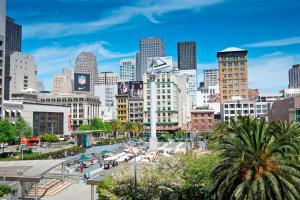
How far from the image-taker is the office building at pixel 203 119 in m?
164

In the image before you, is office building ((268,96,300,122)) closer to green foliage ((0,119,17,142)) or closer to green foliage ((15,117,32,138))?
green foliage ((0,119,17,142))

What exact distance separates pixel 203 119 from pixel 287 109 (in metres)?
73.6

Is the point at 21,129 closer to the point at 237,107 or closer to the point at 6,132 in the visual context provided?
the point at 6,132

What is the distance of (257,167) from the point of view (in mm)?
22766

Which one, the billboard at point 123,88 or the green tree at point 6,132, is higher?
the billboard at point 123,88

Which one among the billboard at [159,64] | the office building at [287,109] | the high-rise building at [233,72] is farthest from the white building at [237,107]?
the office building at [287,109]

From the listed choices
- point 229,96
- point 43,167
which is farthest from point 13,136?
point 229,96

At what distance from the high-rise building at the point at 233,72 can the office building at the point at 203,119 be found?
12903mm

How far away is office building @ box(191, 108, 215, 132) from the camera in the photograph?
164 meters

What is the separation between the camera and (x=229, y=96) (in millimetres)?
172750

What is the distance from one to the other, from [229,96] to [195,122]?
75.0 feet

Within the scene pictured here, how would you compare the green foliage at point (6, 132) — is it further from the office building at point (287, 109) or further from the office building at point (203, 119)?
the office building at point (203, 119)

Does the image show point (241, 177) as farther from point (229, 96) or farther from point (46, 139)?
point (229, 96)

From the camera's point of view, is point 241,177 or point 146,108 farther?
point 146,108
